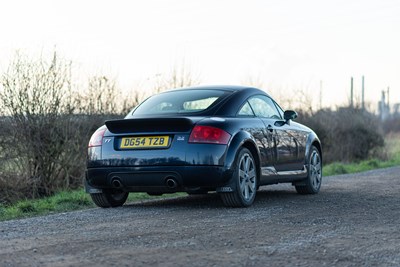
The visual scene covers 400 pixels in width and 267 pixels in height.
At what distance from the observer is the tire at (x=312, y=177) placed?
1038cm

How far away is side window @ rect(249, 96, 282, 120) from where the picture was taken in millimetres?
9273

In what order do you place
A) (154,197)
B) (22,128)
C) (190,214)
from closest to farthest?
(190,214) < (154,197) < (22,128)

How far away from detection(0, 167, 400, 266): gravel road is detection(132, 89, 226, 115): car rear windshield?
1.20m

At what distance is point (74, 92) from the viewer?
41.8ft

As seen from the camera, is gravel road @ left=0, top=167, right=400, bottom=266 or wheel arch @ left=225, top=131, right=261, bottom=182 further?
wheel arch @ left=225, top=131, right=261, bottom=182

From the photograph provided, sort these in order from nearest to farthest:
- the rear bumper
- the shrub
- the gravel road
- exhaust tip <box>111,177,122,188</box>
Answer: the gravel road
the rear bumper
exhaust tip <box>111,177,122,188</box>
the shrub

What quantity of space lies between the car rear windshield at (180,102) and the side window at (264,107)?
0.59m

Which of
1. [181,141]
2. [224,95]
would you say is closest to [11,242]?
[181,141]

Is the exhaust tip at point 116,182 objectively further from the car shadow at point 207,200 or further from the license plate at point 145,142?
the car shadow at point 207,200

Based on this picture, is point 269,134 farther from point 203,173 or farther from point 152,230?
point 152,230

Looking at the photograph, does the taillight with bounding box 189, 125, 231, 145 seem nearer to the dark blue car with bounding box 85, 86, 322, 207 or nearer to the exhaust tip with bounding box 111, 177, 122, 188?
the dark blue car with bounding box 85, 86, 322, 207

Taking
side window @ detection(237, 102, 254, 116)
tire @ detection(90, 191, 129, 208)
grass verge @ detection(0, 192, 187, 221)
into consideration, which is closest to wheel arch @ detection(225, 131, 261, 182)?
side window @ detection(237, 102, 254, 116)

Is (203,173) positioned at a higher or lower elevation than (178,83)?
lower

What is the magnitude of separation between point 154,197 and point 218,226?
4.21 m
